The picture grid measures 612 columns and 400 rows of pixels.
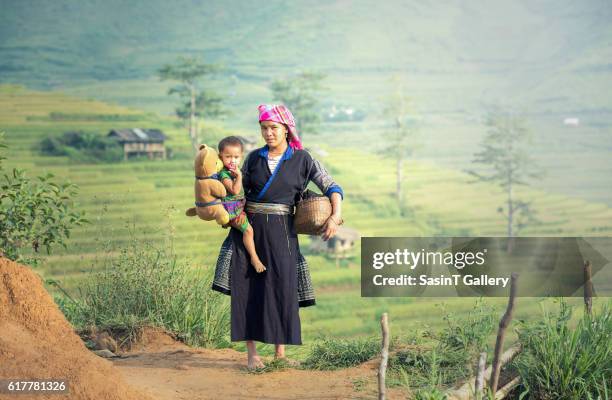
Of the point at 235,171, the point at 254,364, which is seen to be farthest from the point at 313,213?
the point at 254,364

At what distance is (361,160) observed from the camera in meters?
41.6

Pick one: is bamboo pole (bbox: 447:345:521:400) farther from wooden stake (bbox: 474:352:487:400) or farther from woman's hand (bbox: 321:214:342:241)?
woman's hand (bbox: 321:214:342:241)

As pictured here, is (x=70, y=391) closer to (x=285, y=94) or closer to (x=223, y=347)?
(x=223, y=347)

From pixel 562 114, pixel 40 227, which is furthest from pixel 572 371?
pixel 562 114

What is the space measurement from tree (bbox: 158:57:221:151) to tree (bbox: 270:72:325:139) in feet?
11.2

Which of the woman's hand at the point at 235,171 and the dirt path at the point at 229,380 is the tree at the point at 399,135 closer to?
the dirt path at the point at 229,380

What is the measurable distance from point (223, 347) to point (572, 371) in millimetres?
2875

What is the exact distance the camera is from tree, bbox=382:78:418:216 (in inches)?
1604

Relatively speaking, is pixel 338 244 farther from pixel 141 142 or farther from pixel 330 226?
pixel 330 226

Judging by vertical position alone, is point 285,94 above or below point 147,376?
above

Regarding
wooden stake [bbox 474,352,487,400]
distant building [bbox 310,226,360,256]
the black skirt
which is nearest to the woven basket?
the black skirt

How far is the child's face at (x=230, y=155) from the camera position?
5.28 m

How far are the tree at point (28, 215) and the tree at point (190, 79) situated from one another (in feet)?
110

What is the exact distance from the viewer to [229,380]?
5.43 meters
